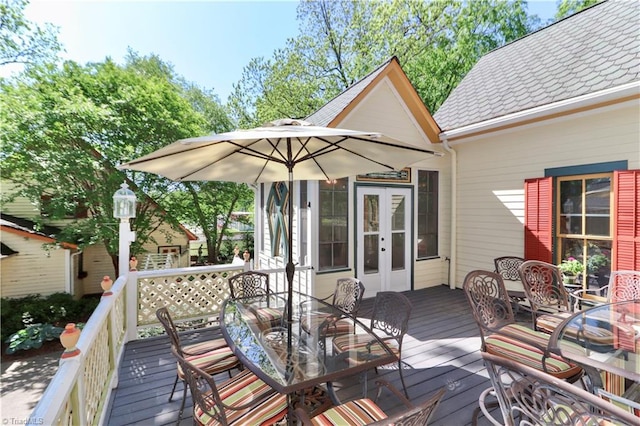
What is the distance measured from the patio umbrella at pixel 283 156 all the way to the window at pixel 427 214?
3358 millimetres

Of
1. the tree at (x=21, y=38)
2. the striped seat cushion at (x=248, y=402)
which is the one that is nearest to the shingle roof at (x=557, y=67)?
the striped seat cushion at (x=248, y=402)

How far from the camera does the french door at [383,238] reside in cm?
559

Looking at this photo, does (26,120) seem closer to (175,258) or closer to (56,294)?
(56,294)

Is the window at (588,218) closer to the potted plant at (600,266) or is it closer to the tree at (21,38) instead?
the potted plant at (600,266)

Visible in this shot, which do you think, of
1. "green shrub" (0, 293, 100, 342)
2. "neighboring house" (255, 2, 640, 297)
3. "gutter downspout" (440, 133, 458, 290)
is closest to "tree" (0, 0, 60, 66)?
"green shrub" (0, 293, 100, 342)

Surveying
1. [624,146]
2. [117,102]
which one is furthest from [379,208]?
[117,102]

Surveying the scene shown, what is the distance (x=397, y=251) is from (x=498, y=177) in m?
2.41

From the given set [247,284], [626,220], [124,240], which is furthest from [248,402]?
[626,220]

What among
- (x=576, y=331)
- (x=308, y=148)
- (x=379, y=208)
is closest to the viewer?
(x=576, y=331)

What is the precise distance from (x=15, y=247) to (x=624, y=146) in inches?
610

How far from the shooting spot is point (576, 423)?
1265 mm

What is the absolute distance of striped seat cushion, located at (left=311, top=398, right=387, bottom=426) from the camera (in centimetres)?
165

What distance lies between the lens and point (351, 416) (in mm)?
1704

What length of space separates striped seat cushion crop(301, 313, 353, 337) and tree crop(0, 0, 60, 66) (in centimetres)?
1208
